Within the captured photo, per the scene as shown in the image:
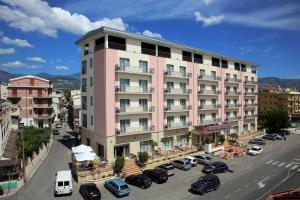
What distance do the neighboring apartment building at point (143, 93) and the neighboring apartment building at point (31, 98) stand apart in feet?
118

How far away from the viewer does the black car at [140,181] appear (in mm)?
32403

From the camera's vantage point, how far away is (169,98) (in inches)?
1960

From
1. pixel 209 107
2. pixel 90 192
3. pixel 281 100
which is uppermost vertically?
pixel 281 100

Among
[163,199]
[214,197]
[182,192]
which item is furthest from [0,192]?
[214,197]

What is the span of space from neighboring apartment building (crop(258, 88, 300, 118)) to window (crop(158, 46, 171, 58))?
72479mm

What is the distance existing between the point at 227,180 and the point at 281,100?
278 ft

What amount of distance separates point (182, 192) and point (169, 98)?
70.3ft

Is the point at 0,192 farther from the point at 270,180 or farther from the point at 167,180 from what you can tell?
the point at 270,180

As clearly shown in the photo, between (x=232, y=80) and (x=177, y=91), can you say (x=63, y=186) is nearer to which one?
(x=177, y=91)

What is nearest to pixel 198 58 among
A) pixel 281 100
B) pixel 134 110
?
pixel 134 110

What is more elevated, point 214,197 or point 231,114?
point 231,114

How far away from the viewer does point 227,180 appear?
3612 centimetres

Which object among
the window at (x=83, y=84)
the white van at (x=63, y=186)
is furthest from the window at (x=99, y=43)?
the white van at (x=63, y=186)

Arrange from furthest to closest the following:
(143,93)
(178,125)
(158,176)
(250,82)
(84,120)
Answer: (250,82)
(178,125)
(84,120)
(143,93)
(158,176)
